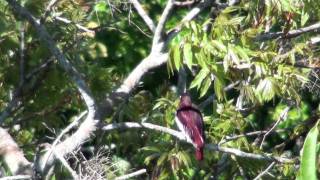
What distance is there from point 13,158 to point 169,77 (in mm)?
959

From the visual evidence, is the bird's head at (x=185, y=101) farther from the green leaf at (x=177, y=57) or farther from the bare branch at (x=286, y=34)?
the green leaf at (x=177, y=57)

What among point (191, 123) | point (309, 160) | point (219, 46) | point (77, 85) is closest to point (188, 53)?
point (219, 46)

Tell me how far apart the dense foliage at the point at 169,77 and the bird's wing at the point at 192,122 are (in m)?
0.07

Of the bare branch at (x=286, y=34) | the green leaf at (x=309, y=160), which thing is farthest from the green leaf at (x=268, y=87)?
the green leaf at (x=309, y=160)

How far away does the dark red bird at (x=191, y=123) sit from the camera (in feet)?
12.4

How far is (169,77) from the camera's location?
3.71m

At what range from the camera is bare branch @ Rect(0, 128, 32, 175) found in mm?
3254

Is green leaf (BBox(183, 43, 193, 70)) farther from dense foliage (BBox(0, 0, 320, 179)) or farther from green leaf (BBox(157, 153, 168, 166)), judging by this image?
green leaf (BBox(157, 153, 168, 166))

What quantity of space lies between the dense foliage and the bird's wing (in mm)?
67

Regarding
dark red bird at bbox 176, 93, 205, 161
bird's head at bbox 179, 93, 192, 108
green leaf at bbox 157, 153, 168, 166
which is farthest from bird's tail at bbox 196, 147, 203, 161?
bird's head at bbox 179, 93, 192, 108

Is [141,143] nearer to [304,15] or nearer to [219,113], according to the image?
[219,113]

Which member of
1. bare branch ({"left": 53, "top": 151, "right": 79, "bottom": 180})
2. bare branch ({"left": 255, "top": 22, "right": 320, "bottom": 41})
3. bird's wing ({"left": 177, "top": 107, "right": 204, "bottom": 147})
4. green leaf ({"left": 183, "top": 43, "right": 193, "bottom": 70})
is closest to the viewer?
green leaf ({"left": 183, "top": 43, "right": 193, "bottom": 70})

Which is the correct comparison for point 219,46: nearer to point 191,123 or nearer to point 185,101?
point 191,123

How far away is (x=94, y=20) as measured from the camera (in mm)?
4578
